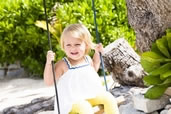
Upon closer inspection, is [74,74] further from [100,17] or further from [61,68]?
[100,17]

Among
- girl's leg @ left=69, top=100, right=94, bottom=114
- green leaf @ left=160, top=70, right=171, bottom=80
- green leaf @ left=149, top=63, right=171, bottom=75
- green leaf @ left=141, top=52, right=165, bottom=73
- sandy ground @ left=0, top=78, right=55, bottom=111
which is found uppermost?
green leaf @ left=141, top=52, right=165, bottom=73

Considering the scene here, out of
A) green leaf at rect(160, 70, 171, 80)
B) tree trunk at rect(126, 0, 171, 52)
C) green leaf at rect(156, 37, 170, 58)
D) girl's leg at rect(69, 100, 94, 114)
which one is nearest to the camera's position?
girl's leg at rect(69, 100, 94, 114)

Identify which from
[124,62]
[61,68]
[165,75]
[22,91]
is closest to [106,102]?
[61,68]

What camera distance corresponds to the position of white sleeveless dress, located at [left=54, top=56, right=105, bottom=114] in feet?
7.79

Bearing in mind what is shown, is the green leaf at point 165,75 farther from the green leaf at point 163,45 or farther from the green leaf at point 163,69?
the green leaf at point 163,45

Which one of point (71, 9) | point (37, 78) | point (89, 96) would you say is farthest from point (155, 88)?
point (37, 78)

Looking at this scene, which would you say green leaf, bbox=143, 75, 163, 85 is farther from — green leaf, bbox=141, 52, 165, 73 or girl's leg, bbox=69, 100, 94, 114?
girl's leg, bbox=69, 100, 94, 114

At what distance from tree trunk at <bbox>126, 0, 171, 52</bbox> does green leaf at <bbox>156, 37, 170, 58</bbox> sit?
8.8 inches

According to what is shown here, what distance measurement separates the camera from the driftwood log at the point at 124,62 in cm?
395

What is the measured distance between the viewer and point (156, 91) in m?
3.07

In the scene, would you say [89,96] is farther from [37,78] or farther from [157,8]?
[37,78]

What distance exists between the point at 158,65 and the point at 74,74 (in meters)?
0.87

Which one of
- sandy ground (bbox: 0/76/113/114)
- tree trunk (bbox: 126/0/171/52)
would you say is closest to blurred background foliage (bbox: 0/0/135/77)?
sandy ground (bbox: 0/76/113/114)

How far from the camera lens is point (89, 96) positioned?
2389mm
